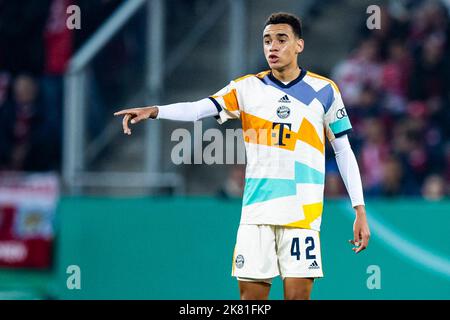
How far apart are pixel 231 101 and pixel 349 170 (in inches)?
32.2

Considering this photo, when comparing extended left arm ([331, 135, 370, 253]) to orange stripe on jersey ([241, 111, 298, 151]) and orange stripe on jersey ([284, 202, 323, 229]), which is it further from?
orange stripe on jersey ([241, 111, 298, 151])

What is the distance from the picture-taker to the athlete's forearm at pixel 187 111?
234 inches

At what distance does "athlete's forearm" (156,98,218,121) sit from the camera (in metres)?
5.95

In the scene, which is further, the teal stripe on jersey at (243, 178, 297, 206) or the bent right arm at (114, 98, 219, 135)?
the teal stripe on jersey at (243, 178, 297, 206)

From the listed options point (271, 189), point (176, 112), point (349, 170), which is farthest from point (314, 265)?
point (176, 112)

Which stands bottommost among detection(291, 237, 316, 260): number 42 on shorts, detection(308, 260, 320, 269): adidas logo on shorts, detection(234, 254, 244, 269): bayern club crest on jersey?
detection(308, 260, 320, 269): adidas logo on shorts

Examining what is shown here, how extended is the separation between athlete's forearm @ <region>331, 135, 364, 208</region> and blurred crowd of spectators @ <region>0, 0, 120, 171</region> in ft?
23.0

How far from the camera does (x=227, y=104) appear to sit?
241 inches

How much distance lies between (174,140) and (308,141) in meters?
5.02

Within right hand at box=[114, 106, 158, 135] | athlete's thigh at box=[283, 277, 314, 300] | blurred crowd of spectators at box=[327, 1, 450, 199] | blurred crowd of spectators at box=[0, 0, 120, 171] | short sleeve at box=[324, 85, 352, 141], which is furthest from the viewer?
blurred crowd of spectators at box=[0, 0, 120, 171]

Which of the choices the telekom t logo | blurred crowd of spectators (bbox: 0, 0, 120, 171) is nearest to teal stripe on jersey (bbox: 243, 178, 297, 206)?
the telekom t logo

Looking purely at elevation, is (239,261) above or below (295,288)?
above

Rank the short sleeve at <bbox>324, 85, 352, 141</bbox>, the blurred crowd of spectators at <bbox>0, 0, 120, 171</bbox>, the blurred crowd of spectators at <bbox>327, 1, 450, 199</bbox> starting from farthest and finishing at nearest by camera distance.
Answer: the blurred crowd of spectators at <bbox>0, 0, 120, 171</bbox>, the blurred crowd of spectators at <bbox>327, 1, 450, 199</bbox>, the short sleeve at <bbox>324, 85, 352, 141</bbox>

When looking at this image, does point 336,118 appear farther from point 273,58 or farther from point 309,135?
point 273,58
